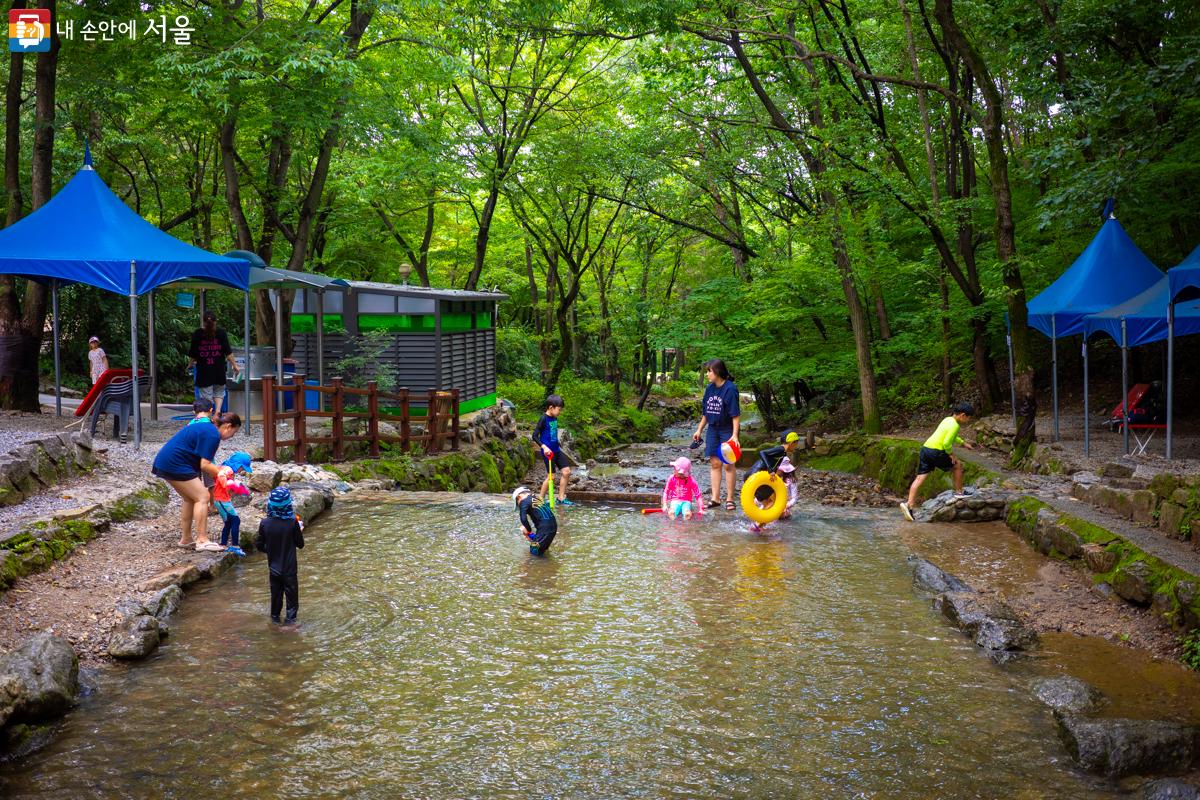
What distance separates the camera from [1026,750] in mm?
5035

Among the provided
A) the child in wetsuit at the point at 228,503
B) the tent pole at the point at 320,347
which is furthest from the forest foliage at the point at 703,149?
the child in wetsuit at the point at 228,503

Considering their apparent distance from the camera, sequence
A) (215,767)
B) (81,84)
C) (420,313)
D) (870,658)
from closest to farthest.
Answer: (215,767) → (870,658) → (81,84) → (420,313)

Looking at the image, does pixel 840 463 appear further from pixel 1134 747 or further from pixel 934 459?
pixel 1134 747

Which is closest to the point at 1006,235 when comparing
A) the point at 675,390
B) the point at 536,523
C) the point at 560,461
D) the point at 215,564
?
the point at 560,461

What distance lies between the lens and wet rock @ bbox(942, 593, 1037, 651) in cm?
657

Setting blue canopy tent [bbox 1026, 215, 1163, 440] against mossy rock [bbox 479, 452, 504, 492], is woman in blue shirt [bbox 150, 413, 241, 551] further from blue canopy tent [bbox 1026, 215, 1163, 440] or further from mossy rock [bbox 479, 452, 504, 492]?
blue canopy tent [bbox 1026, 215, 1163, 440]

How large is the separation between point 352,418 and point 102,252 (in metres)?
4.49

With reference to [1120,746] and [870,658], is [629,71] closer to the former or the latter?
[870,658]

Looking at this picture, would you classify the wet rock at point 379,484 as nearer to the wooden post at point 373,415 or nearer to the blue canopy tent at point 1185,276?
the wooden post at point 373,415

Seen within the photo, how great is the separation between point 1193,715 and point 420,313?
1547cm

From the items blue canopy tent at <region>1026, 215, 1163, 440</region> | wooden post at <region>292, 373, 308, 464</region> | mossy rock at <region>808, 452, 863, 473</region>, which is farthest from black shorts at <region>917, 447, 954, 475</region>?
wooden post at <region>292, 373, 308, 464</region>

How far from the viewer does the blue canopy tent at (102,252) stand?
41.9 ft

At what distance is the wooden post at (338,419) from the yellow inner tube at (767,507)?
6.82 meters

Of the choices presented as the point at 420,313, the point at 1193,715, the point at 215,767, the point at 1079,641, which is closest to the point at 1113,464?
the point at 1079,641
